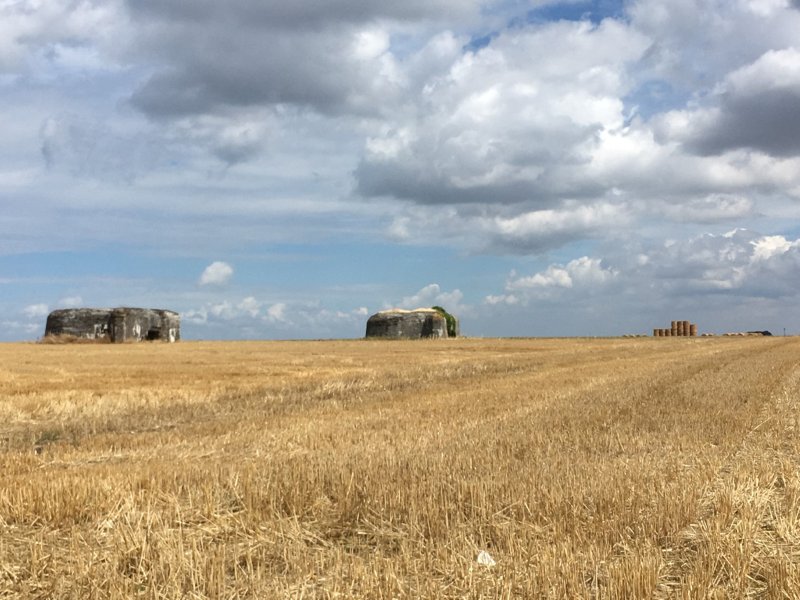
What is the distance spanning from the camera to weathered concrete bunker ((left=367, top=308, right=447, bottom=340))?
3172 inches

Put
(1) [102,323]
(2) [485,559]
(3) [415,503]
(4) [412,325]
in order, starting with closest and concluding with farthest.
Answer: (2) [485,559]
(3) [415,503]
(1) [102,323]
(4) [412,325]

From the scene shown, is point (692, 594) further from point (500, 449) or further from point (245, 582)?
point (500, 449)

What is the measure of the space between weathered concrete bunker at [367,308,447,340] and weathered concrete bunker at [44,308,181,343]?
25.0 m

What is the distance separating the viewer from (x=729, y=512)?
7.26m

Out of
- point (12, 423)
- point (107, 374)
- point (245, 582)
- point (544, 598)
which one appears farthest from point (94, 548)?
point (107, 374)

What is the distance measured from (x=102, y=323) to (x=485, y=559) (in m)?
62.3

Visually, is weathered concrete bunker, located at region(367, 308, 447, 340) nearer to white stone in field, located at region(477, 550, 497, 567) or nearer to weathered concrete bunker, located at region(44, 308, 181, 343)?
weathered concrete bunker, located at region(44, 308, 181, 343)

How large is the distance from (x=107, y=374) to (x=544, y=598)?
23.1m

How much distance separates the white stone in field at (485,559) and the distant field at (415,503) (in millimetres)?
57

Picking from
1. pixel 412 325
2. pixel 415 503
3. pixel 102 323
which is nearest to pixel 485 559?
pixel 415 503

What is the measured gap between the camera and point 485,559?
6051 millimetres

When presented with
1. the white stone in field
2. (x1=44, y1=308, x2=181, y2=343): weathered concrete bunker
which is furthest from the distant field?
(x1=44, y1=308, x2=181, y2=343): weathered concrete bunker

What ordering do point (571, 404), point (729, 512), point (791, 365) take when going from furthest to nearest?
point (791, 365), point (571, 404), point (729, 512)

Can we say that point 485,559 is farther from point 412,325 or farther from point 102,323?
point 412,325
